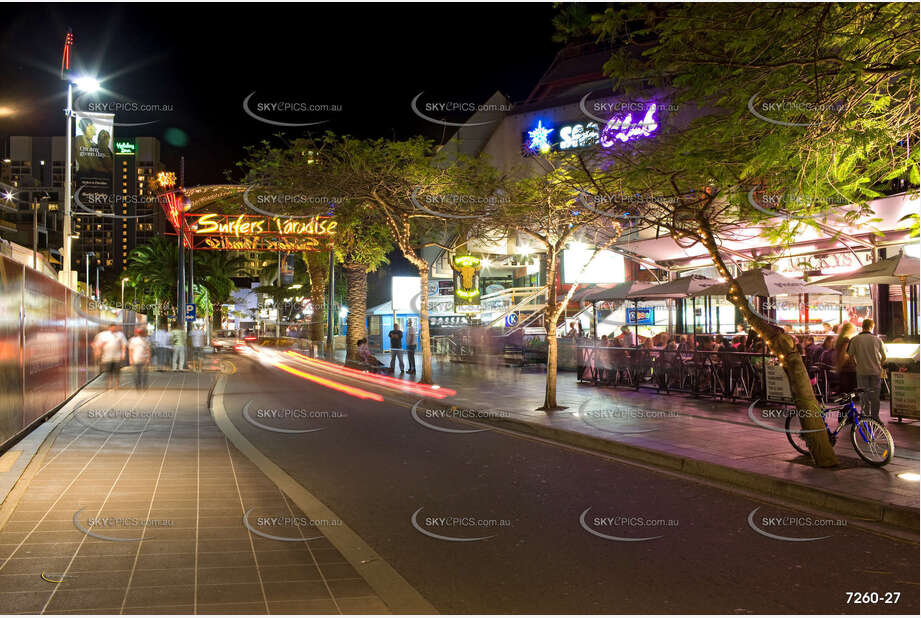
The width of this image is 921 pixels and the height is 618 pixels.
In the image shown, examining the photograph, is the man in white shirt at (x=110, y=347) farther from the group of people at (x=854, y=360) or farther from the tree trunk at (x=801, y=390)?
the group of people at (x=854, y=360)

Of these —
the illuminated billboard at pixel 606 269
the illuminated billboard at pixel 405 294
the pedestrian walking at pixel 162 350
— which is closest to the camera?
the pedestrian walking at pixel 162 350

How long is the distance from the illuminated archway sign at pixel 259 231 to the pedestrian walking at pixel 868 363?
2171cm

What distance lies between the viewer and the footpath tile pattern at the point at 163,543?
453cm

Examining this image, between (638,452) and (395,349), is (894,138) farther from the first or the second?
(395,349)

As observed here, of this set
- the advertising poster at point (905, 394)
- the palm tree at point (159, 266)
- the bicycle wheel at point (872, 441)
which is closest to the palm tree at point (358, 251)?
the advertising poster at point (905, 394)

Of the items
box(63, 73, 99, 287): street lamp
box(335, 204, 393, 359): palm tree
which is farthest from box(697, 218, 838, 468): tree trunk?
box(63, 73, 99, 287): street lamp

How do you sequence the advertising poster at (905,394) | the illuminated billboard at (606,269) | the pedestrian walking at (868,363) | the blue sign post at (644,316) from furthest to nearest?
1. the illuminated billboard at (606,269)
2. the blue sign post at (644,316)
3. the advertising poster at (905,394)
4. the pedestrian walking at (868,363)

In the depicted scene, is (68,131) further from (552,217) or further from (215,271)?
(215,271)

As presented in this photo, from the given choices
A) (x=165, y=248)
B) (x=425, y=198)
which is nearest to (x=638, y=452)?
(x=425, y=198)

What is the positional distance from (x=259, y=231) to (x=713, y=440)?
78.6ft

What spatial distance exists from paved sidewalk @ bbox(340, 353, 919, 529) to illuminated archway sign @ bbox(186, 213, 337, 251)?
1379cm

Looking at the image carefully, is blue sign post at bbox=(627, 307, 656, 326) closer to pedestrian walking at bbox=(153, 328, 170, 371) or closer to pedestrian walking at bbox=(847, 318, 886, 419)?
pedestrian walking at bbox=(847, 318, 886, 419)

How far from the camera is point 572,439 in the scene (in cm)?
1152

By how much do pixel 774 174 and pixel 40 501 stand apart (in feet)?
32.1
